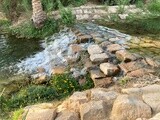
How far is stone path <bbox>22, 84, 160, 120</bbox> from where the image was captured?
451cm

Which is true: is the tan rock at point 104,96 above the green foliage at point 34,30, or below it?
above

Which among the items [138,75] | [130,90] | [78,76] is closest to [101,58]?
[78,76]

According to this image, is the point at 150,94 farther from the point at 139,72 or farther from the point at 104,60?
the point at 104,60

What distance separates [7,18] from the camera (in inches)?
480

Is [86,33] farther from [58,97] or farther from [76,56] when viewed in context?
[58,97]

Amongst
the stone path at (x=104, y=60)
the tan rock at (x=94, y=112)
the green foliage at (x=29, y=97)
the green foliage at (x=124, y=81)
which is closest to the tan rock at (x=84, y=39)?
the stone path at (x=104, y=60)

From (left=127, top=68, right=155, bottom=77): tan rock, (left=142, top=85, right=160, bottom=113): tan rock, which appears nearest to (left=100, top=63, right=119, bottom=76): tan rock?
(left=127, top=68, right=155, bottom=77): tan rock

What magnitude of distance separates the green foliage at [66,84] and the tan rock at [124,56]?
80 cm

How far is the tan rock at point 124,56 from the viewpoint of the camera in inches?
271

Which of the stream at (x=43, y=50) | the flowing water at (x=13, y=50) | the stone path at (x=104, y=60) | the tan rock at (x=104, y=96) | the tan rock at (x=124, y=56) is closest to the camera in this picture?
the tan rock at (x=104, y=96)

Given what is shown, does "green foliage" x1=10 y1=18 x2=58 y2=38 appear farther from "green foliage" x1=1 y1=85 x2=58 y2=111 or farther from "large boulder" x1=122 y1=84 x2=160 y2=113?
"large boulder" x1=122 y1=84 x2=160 y2=113

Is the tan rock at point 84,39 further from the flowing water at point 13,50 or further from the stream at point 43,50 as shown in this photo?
the flowing water at point 13,50

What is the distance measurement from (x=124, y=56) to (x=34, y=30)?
449 centimetres

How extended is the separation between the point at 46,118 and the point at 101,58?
8.42 feet
